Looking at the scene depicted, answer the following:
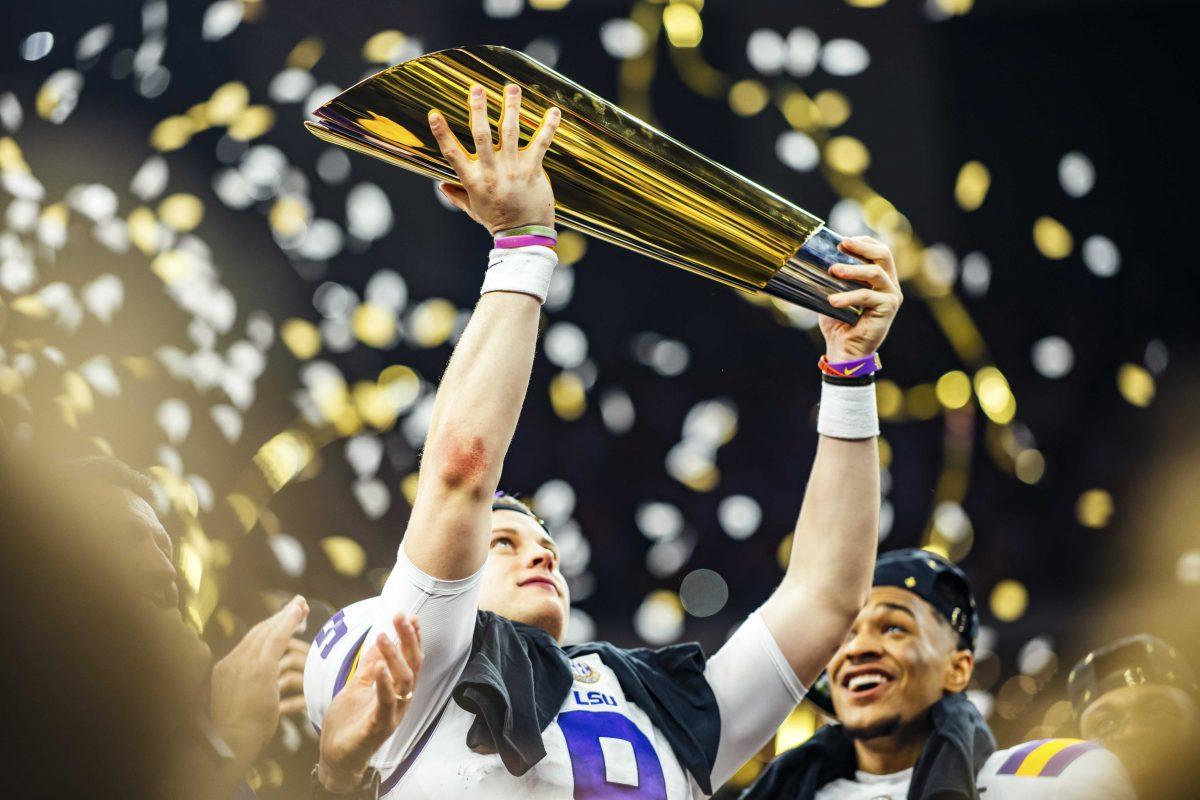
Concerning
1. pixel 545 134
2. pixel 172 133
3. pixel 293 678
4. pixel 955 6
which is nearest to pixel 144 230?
pixel 172 133

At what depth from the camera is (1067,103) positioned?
414 cm

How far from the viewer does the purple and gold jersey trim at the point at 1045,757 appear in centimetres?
196

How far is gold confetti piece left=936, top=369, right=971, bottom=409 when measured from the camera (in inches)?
161

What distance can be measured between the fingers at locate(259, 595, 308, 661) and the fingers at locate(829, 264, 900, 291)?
92cm

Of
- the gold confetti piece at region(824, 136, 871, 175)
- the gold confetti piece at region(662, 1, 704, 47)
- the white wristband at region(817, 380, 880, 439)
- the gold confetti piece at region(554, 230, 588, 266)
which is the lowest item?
the white wristband at region(817, 380, 880, 439)

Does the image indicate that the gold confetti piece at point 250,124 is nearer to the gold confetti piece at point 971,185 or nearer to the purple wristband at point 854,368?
the gold confetti piece at point 971,185

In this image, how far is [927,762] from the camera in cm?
208

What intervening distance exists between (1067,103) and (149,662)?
162 inches

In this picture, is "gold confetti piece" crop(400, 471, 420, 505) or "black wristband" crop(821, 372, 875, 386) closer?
"black wristband" crop(821, 372, 875, 386)

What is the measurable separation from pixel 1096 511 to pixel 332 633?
3049 mm

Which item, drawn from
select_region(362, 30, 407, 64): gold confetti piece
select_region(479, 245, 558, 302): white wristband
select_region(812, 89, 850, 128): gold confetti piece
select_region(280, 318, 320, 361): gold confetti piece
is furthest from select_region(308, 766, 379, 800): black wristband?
select_region(812, 89, 850, 128): gold confetti piece

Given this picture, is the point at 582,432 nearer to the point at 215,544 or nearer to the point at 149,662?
the point at 215,544

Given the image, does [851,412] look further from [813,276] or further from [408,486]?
[408,486]

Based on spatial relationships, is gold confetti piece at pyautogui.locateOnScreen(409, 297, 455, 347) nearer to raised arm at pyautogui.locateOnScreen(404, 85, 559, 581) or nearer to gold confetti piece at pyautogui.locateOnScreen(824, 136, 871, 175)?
gold confetti piece at pyautogui.locateOnScreen(824, 136, 871, 175)
